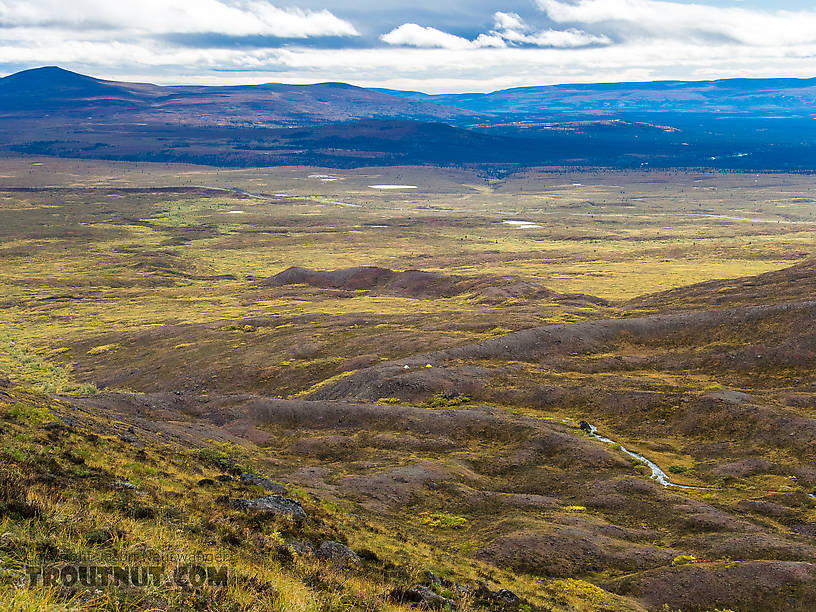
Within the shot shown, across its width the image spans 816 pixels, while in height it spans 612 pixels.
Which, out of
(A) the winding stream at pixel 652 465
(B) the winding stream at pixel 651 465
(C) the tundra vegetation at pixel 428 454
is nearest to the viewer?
(C) the tundra vegetation at pixel 428 454

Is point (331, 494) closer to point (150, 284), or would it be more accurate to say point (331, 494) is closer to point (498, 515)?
point (498, 515)

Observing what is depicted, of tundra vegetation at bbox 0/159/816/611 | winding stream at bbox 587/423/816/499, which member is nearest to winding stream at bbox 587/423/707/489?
winding stream at bbox 587/423/816/499

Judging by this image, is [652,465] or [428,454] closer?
[652,465]

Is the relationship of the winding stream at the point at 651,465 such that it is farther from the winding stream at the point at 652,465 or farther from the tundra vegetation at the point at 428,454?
the tundra vegetation at the point at 428,454

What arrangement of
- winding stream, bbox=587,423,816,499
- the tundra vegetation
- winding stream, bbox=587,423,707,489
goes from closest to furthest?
the tundra vegetation < winding stream, bbox=587,423,816,499 < winding stream, bbox=587,423,707,489

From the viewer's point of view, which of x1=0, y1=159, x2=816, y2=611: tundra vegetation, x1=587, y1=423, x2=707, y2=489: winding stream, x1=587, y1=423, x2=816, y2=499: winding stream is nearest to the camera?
x1=0, y1=159, x2=816, y2=611: tundra vegetation

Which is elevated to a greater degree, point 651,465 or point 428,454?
point 651,465

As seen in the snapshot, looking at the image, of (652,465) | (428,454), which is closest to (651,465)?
(652,465)

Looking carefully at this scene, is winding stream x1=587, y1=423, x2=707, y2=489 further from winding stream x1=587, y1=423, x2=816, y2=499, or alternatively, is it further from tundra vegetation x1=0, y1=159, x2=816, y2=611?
tundra vegetation x1=0, y1=159, x2=816, y2=611

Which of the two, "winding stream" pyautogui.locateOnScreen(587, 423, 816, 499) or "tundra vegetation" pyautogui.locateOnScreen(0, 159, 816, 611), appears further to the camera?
"winding stream" pyautogui.locateOnScreen(587, 423, 816, 499)

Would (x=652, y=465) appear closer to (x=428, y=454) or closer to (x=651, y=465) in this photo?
(x=651, y=465)

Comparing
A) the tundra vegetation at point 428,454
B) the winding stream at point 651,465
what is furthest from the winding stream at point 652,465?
the tundra vegetation at point 428,454

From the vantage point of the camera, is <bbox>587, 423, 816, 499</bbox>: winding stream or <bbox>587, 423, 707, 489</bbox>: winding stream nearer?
<bbox>587, 423, 816, 499</bbox>: winding stream
